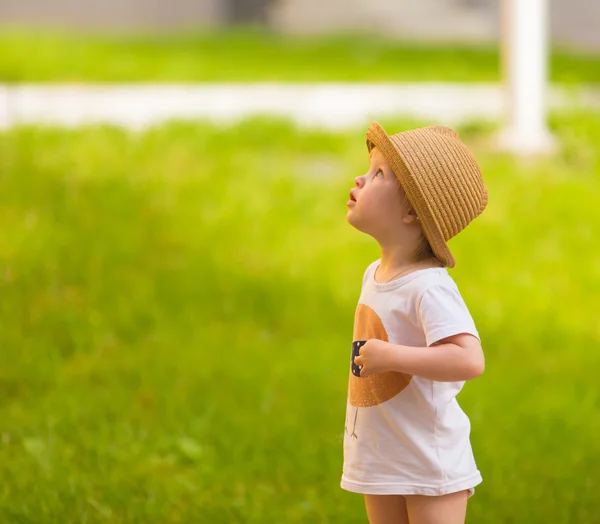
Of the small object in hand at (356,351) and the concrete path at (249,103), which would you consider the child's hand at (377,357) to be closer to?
the small object in hand at (356,351)

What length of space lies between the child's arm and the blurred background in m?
1.21

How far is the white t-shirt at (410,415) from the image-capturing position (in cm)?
200

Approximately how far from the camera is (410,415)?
204 centimetres

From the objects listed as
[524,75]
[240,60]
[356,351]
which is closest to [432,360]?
[356,351]

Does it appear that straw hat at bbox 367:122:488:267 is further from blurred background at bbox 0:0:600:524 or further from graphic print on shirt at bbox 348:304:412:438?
blurred background at bbox 0:0:600:524

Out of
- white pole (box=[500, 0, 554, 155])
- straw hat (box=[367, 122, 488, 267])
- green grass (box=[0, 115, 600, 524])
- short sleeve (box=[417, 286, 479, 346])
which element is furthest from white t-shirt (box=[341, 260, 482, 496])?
white pole (box=[500, 0, 554, 155])

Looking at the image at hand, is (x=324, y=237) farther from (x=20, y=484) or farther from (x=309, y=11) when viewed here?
(x=309, y=11)

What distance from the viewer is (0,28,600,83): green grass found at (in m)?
8.09

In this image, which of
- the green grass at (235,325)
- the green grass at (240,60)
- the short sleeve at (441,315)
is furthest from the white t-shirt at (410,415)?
the green grass at (240,60)

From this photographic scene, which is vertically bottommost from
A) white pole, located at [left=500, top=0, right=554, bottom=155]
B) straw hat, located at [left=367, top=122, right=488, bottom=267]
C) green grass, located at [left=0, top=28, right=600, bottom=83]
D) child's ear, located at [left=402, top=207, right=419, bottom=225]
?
child's ear, located at [left=402, top=207, right=419, bottom=225]

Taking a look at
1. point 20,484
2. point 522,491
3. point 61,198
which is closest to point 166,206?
point 61,198

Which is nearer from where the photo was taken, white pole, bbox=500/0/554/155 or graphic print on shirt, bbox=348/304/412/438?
graphic print on shirt, bbox=348/304/412/438

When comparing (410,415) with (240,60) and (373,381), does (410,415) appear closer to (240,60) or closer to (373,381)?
(373,381)

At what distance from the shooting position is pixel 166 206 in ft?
18.6
